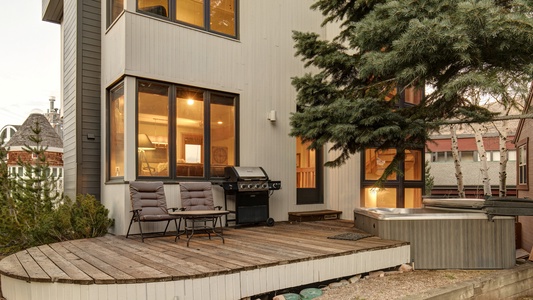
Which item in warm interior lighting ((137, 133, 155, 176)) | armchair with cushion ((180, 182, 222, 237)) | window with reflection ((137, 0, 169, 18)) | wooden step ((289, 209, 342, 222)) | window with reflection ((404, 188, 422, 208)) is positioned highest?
window with reflection ((137, 0, 169, 18))

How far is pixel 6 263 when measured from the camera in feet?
13.7

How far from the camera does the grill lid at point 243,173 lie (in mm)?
7039

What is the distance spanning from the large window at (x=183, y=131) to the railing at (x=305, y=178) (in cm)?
195

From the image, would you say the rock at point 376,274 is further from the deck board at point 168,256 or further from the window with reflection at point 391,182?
the window with reflection at point 391,182

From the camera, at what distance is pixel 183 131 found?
22.7 ft

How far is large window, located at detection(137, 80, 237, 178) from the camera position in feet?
21.4

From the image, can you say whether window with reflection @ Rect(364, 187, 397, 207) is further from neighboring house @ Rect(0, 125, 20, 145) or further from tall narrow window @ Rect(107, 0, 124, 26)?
neighboring house @ Rect(0, 125, 20, 145)

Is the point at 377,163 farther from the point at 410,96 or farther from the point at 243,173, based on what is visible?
the point at 243,173

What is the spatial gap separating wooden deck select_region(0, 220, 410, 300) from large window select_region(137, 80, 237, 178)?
1406mm

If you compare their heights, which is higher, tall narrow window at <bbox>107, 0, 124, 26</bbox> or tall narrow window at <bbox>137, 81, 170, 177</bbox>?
tall narrow window at <bbox>107, 0, 124, 26</bbox>

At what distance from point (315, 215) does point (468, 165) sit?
53.1ft

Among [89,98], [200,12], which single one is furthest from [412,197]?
[89,98]

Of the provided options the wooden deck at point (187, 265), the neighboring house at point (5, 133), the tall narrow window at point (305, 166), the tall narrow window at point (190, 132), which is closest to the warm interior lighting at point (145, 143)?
the tall narrow window at point (190, 132)

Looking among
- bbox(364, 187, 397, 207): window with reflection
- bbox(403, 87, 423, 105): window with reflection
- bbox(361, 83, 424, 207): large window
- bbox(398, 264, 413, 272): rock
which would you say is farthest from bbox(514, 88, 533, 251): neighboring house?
bbox(398, 264, 413, 272): rock
